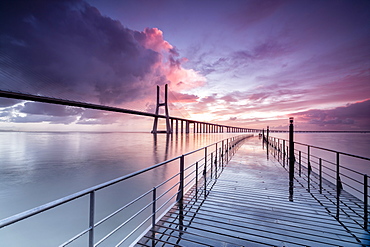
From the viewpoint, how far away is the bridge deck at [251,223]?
2064mm

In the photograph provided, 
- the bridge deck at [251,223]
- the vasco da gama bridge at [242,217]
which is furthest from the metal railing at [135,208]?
the bridge deck at [251,223]

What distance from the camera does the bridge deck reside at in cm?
206

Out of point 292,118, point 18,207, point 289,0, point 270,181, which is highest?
point 289,0

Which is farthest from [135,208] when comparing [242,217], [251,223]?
[251,223]

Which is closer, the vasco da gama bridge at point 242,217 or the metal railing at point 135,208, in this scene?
the metal railing at point 135,208

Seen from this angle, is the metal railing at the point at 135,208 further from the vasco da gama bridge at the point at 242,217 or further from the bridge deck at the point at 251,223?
the bridge deck at the point at 251,223

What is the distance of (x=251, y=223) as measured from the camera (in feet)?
7.98

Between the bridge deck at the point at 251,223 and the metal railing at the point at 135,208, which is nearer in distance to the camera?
the metal railing at the point at 135,208

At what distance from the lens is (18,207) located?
5621 millimetres

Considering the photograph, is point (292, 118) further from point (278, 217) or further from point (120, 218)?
Result: point (120, 218)

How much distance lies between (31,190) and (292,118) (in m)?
9.41

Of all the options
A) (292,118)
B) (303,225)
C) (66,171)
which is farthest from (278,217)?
(66,171)

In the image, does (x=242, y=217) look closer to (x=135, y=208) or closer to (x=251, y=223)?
(x=251, y=223)

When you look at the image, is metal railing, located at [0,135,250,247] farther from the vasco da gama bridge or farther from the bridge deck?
the bridge deck
